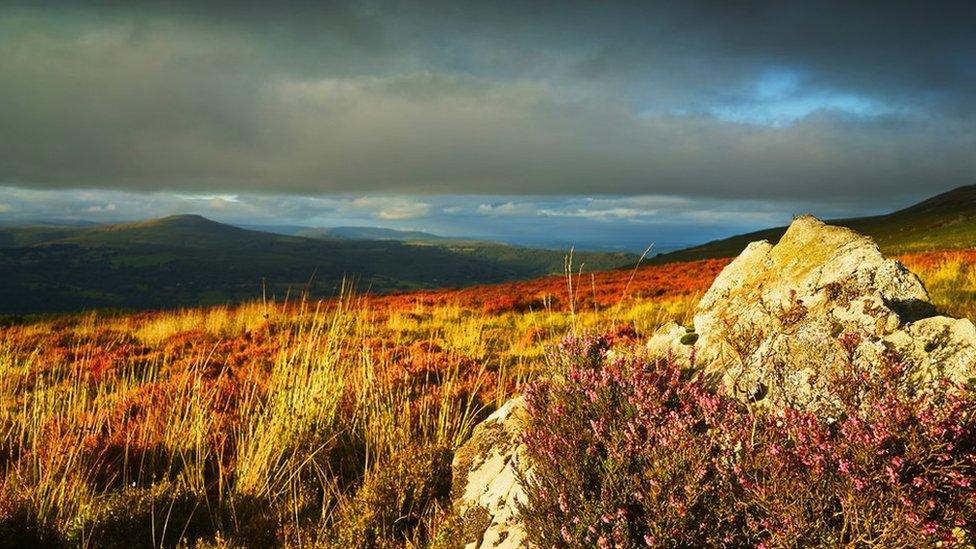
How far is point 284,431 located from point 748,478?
5.17 m

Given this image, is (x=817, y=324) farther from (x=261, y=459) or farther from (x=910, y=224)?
(x=910, y=224)

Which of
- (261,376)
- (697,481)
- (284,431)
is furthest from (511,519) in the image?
(261,376)

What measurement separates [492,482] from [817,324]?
263cm

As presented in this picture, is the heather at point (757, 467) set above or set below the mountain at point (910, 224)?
below

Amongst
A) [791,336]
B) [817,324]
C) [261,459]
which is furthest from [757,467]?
[261,459]

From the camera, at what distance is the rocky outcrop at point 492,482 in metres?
3.63

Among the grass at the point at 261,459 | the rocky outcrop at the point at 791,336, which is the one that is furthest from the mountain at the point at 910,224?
the grass at the point at 261,459

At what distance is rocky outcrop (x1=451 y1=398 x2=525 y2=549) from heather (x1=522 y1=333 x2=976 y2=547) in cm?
45

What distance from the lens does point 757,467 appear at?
8.36 ft

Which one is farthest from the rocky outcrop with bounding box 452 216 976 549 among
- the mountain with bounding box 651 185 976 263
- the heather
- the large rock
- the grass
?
the mountain with bounding box 651 185 976 263

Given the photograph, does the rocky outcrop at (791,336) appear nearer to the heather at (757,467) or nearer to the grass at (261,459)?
the heather at (757,467)

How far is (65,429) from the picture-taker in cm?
673

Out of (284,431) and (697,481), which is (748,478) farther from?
(284,431)

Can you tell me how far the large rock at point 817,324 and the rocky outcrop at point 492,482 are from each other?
1.56 m
